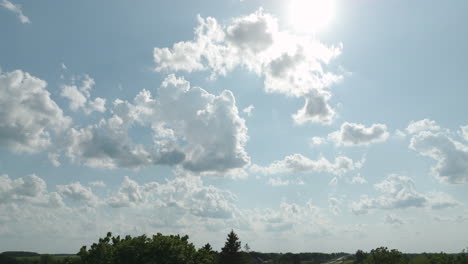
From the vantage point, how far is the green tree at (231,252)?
8088 cm

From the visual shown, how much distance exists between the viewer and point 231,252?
81.5 metres

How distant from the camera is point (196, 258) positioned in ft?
198

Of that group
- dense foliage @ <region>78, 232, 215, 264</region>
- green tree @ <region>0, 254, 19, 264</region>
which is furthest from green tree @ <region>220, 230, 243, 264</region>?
green tree @ <region>0, 254, 19, 264</region>

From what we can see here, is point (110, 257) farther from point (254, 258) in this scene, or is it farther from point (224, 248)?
point (254, 258)

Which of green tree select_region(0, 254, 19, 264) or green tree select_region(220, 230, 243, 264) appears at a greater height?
green tree select_region(220, 230, 243, 264)

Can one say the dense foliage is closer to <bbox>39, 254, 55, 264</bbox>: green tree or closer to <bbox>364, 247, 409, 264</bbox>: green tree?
<bbox>364, 247, 409, 264</bbox>: green tree

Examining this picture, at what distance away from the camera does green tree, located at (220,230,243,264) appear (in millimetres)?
80875

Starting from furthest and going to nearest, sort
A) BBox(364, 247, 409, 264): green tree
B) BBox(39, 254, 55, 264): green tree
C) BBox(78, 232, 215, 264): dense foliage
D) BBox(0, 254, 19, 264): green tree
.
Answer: BBox(39, 254, 55, 264): green tree, BBox(0, 254, 19, 264): green tree, BBox(364, 247, 409, 264): green tree, BBox(78, 232, 215, 264): dense foliage

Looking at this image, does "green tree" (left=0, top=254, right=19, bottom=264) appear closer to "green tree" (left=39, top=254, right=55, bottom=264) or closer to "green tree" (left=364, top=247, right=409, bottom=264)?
"green tree" (left=39, top=254, right=55, bottom=264)

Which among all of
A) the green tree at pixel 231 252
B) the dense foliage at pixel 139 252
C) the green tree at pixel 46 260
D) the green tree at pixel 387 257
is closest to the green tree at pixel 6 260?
the green tree at pixel 46 260

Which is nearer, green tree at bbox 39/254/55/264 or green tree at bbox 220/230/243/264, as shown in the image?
green tree at bbox 220/230/243/264

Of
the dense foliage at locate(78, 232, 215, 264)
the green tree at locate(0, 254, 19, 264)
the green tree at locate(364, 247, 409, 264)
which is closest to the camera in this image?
the dense foliage at locate(78, 232, 215, 264)


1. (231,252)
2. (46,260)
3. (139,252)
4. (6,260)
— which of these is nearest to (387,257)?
(231,252)

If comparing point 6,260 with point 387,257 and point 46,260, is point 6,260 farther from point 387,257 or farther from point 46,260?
point 387,257
